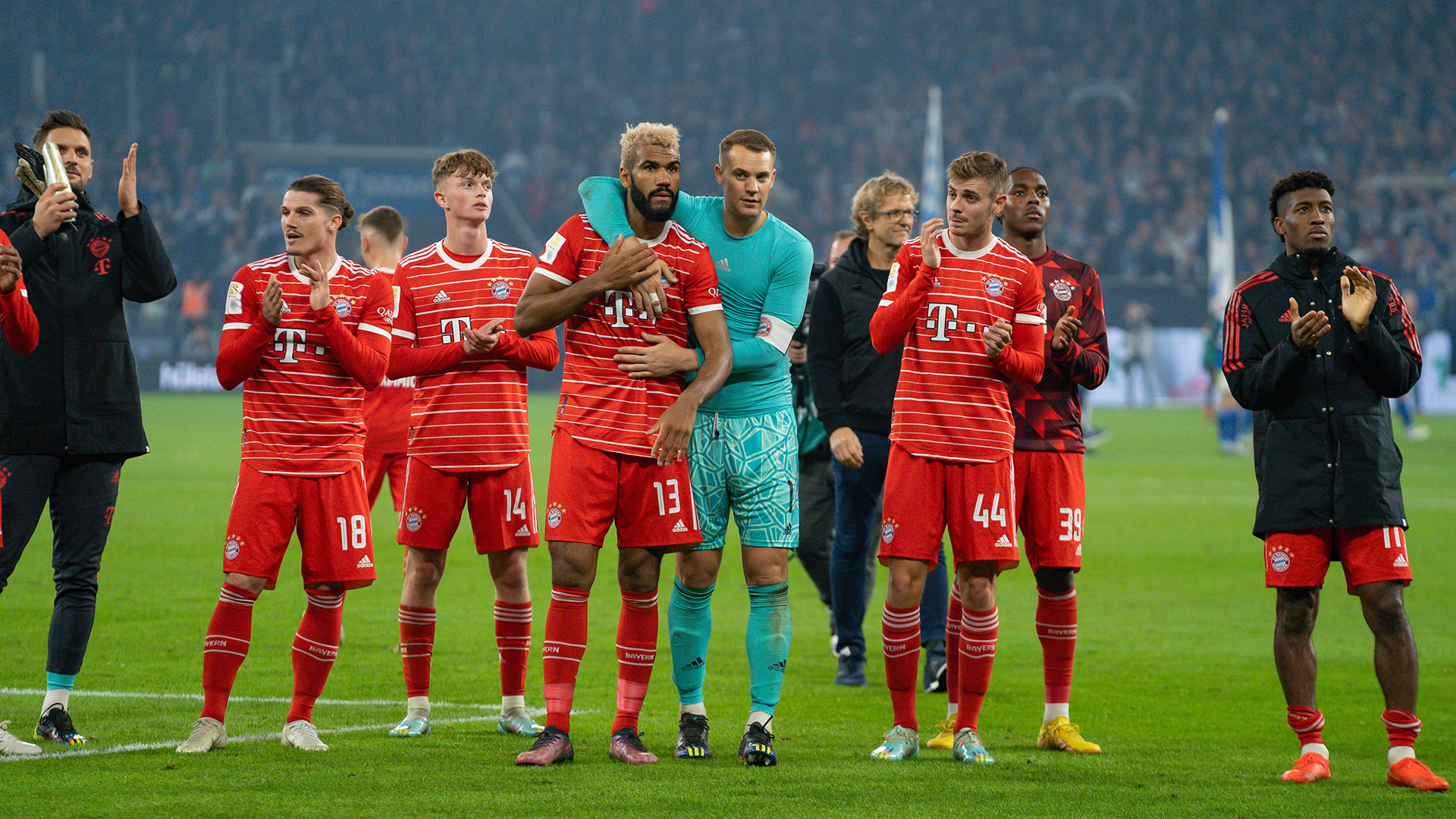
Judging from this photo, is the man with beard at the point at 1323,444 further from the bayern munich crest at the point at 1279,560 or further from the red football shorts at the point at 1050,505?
the red football shorts at the point at 1050,505

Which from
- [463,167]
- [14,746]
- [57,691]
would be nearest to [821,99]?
[463,167]

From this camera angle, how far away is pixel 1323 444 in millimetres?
4957

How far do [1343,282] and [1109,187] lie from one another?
3460 centimetres

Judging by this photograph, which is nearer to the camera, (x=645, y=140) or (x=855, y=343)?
(x=645, y=140)

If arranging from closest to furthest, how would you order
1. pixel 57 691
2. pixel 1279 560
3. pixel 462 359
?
pixel 1279 560
pixel 57 691
pixel 462 359

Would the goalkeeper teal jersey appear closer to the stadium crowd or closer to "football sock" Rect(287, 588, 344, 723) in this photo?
"football sock" Rect(287, 588, 344, 723)

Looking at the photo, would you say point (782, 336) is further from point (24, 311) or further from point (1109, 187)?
point (1109, 187)

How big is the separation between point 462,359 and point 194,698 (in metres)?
1.89

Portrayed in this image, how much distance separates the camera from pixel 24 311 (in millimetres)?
4902

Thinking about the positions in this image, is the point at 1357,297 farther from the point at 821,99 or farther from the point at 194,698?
the point at 821,99

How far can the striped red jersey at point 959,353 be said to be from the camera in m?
5.16

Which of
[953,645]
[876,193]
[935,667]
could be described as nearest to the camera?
[953,645]

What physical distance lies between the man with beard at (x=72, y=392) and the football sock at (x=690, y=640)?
6.84 ft

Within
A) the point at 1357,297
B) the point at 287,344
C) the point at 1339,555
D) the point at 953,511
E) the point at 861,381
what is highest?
the point at 1357,297
